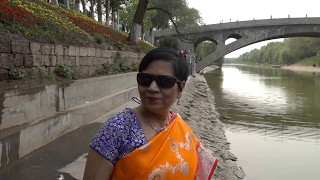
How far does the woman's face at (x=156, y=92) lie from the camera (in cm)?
160

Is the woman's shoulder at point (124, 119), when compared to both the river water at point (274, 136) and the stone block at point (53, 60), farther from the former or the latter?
the river water at point (274, 136)

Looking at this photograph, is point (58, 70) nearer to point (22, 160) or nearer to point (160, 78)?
point (22, 160)

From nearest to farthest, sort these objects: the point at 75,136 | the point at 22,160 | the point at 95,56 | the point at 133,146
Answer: the point at 133,146, the point at 22,160, the point at 75,136, the point at 95,56

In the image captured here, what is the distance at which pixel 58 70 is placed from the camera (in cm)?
643

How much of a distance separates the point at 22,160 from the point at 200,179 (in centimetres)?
288

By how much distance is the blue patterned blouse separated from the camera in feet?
4.62

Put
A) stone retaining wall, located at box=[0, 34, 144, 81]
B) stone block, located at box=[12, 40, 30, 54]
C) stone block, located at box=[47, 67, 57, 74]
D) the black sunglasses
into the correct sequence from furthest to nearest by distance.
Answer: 1. stone block, located at box=[47, 67, 57, 74]
2. stone block, located at box=[12, 40, 30, 54]
3. stone retaining wall, located at box=[0, 34, 144, 81]
4. the black sunglasses

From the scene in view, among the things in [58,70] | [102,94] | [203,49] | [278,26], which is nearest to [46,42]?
[58,70]

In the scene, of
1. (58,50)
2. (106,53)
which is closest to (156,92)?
(58,50)

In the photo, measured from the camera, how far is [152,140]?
1491 millimetres

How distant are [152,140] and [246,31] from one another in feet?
107

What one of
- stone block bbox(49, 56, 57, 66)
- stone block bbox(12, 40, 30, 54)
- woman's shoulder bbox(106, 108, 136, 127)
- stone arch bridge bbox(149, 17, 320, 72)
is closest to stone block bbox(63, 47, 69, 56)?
stone block bbox(49, 56, 57, 66)

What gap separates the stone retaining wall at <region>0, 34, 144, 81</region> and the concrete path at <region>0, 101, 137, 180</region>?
4.54ft

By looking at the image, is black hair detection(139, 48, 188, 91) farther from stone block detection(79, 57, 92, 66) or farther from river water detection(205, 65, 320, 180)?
stone block detection(79, 57, 92, 66)
